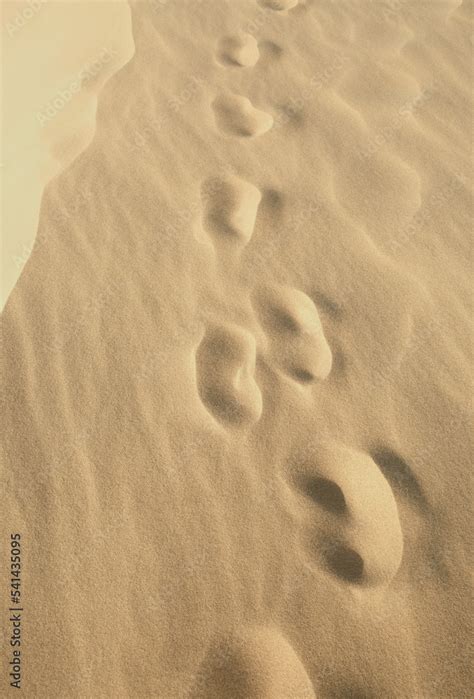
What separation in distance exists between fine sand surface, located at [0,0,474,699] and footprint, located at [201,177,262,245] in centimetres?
1

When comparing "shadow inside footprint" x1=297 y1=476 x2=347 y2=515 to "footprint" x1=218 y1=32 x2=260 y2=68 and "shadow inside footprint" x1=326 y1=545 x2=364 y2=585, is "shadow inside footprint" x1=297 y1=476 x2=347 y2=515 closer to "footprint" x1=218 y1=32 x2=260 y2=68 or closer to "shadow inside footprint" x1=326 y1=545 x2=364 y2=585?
"shadow inside footprint" x1=326 y1=545 x2=364 y2=585

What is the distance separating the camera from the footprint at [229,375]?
167cm

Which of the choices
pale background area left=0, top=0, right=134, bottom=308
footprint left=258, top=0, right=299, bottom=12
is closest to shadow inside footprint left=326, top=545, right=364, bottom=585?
pale background area left=0, top=0, right=134, bottom=308

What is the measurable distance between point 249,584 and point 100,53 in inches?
98.4

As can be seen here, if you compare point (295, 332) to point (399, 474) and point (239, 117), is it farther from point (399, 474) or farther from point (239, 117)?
point (239, 117)

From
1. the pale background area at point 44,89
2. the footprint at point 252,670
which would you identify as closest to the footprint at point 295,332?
the footprint at point 252,670

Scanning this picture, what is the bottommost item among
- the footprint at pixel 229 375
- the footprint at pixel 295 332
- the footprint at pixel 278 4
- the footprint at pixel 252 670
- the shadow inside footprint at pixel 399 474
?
the footprint at pixel 252 670

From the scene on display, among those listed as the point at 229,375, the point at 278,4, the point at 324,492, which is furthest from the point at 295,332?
the point at 278,4

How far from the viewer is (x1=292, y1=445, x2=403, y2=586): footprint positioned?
142cm

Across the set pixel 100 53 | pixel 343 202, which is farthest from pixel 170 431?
pixel 100 53

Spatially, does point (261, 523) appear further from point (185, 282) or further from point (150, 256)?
point (150, 256)

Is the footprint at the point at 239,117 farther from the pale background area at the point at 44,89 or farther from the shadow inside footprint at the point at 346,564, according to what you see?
the shadow inside footprint at the point at 346,564

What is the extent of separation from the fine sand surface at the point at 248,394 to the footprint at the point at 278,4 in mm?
674

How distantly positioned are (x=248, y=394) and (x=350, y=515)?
16.8 inches
